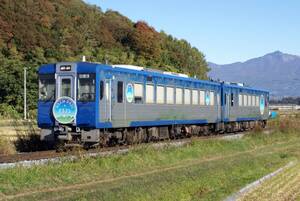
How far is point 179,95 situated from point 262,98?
1816cm

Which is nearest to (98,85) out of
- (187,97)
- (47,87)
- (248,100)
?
(47,87)

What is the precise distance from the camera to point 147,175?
631 inches

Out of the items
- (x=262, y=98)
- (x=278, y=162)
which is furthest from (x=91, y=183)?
(x=262, y=98)

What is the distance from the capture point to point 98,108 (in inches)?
815

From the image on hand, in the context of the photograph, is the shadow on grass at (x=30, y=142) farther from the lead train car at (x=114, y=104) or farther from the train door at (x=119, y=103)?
the train door at (x=119, y=103)

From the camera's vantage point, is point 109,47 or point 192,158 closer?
point 192,158

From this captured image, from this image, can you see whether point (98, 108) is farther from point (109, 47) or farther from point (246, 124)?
point (109, 47)

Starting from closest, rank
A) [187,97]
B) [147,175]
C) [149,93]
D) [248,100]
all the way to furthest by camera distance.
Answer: [147,175], [149,93], [187,97], [248,100]

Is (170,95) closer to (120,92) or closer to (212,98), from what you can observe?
(120,92)

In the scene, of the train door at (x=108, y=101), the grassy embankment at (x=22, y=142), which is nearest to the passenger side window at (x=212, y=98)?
the grassy embankment at (x=22, y=142)

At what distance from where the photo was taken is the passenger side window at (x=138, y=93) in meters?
23.5

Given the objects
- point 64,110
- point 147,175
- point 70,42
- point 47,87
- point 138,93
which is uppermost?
point 70,42

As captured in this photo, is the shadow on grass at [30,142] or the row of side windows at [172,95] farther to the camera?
the row of side windows at [172,95]

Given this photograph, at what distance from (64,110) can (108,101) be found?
5.57 ft
